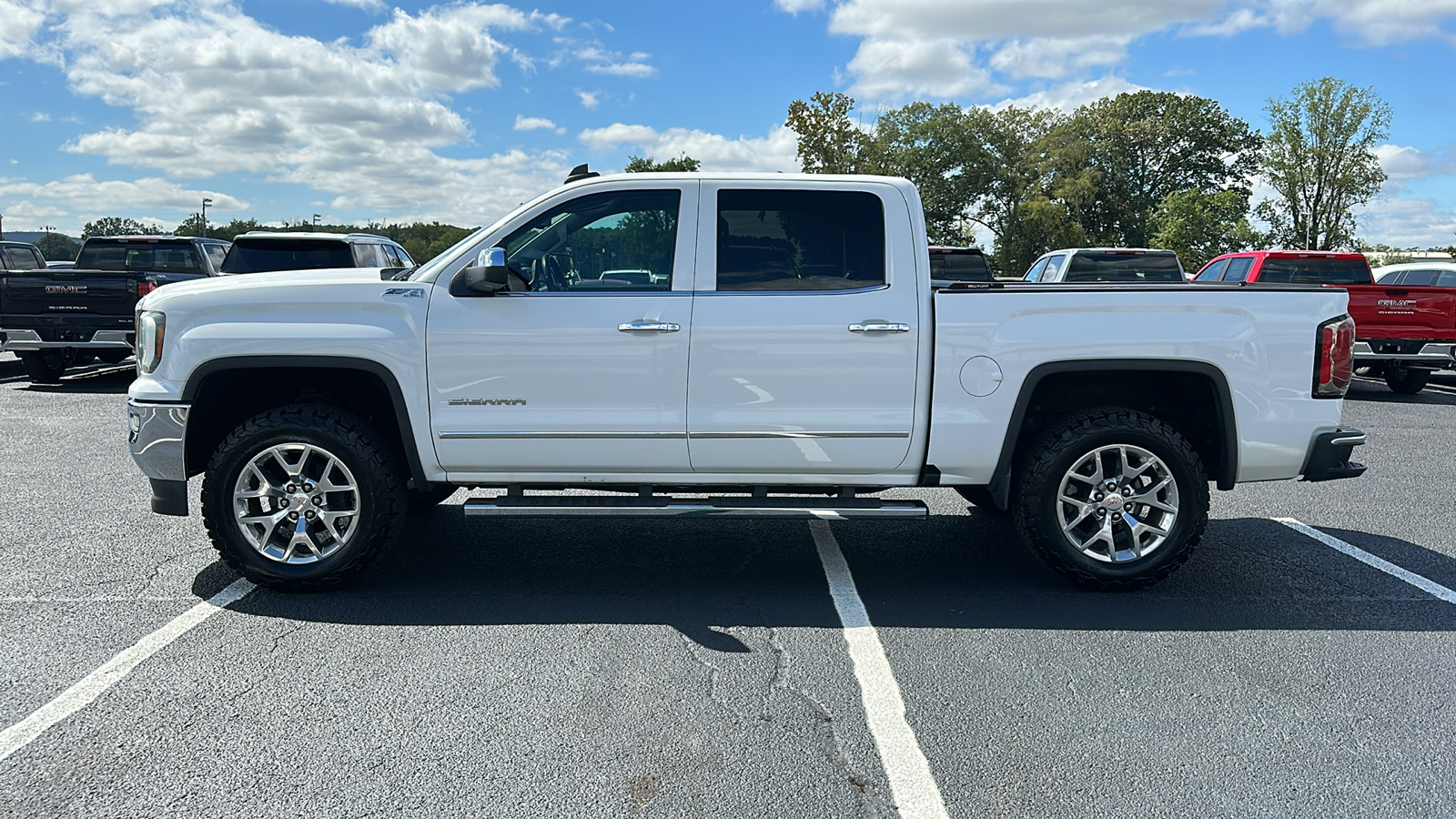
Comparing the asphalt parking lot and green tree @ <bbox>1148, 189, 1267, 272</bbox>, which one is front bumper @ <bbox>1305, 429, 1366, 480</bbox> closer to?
the asphalt parking lot

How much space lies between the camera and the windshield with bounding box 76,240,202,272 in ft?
48.8

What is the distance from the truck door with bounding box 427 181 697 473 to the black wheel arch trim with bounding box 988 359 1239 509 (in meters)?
1.55

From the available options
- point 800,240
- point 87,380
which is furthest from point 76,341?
point 800,240

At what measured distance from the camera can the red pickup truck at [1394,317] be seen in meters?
13.5

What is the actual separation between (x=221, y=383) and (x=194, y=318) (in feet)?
1.18

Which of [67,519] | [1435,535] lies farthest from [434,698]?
[1435,535]

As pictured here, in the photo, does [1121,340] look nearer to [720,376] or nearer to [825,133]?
[720,376]

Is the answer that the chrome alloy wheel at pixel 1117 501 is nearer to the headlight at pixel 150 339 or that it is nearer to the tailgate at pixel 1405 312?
the headlight at pixel 150 339

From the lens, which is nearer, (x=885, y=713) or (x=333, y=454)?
(x=885, y=713)

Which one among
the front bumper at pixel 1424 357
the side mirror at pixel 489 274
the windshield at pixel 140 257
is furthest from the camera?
the windshield at pixel 140 257

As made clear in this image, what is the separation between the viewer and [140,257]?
49.0ft

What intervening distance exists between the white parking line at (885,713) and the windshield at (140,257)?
13183mm

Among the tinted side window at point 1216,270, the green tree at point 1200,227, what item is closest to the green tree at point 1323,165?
the green tree at point 1200,227

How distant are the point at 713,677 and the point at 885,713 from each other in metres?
0.69
